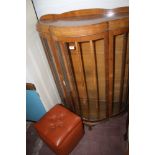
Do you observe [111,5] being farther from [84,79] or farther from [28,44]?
[28,44]

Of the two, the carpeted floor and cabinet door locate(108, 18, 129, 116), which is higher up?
cabinet door locate(108, 18, 129, 116)

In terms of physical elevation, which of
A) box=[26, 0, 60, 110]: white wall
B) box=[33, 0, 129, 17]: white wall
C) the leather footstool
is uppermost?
box=[33, 0, 129, 17]: white wall

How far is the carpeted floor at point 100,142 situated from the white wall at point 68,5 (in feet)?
4.08

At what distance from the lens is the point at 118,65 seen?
1.19 metres

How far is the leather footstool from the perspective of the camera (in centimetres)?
131

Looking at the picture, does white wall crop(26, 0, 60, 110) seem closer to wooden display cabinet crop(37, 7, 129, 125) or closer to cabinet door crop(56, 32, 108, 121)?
wooden display cabinet crop(37, 7, 129, 125)

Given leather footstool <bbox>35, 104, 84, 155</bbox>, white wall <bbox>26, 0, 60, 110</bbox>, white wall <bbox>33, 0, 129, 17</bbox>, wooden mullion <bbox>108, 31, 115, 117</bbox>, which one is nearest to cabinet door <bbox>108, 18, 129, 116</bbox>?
wooden mullion <bbox>108, 31, 115, 117</bbox>

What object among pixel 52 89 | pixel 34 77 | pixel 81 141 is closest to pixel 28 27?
pixel 34 77

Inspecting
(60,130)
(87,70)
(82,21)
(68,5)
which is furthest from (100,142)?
(68,5)

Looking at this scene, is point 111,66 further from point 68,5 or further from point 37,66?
point 37,66

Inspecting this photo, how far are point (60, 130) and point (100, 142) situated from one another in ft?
1.77

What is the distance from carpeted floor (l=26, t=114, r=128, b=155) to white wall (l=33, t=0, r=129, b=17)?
4.08 ft

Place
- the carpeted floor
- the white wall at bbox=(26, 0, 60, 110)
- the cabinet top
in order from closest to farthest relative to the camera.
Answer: the cabinet top < the white wall at bbox=(26, 0, 60, 110) < the carpeted floor
